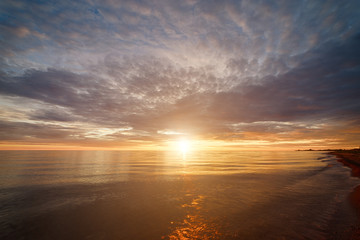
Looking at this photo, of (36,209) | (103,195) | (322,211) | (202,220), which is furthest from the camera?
(103,195)

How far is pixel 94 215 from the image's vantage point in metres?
12.6

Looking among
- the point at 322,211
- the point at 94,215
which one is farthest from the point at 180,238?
the point at 322,211

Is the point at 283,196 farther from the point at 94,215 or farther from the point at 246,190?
the point at 94,215

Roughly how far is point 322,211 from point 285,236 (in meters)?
6.26

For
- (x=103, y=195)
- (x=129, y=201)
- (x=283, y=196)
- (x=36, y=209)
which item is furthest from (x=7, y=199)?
(x=283, y=196)

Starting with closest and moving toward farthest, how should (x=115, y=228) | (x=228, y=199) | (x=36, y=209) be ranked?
(x=115, y=228)
(x=36, y=209)
(x=228, y=199)

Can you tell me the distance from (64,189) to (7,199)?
5.10m

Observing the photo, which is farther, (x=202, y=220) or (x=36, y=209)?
(x=36, y=209)

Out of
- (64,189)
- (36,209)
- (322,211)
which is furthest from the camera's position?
(64,189)

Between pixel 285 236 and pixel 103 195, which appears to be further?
pixel 103 195

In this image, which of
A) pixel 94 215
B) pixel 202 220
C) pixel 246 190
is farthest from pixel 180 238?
pixel 246 190

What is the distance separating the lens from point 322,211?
40.1 feet

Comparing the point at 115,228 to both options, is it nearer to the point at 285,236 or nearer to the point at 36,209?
the point at 36,209

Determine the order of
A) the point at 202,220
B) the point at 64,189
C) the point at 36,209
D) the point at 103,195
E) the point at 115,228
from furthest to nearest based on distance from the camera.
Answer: the point at 64,189, the point at 103,195, the point at 36,209, the point at 202,220, the point at 115,228
